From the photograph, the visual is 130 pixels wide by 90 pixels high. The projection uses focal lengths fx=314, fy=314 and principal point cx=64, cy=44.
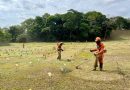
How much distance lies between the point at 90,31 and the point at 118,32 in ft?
59.1

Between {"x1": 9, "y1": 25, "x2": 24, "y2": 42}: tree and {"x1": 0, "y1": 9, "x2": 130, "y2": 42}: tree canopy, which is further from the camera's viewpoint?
{"x1": 9, "y1": 25, "x2": 24, "y2": 42}: tree

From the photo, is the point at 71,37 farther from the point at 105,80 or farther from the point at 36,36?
the point at 105,80

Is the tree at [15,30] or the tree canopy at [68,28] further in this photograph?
the tree at [15,30]

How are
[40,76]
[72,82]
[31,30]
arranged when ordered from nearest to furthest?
[72,82]
[40,76]
[31,30]


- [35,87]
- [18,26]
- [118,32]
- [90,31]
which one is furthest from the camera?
[18,26]

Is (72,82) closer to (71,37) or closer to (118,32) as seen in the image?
(71,37)

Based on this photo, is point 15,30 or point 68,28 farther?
point 15,30

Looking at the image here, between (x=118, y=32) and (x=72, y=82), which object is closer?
(x=72, y=82)

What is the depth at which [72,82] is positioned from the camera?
630 inches

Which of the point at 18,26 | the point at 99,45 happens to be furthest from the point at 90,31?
the point at 99,45

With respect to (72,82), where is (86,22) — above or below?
above

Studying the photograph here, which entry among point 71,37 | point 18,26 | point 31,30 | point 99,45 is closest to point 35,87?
point 99,45

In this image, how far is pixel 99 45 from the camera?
20141mm

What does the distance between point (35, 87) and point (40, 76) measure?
2738 millimetres
